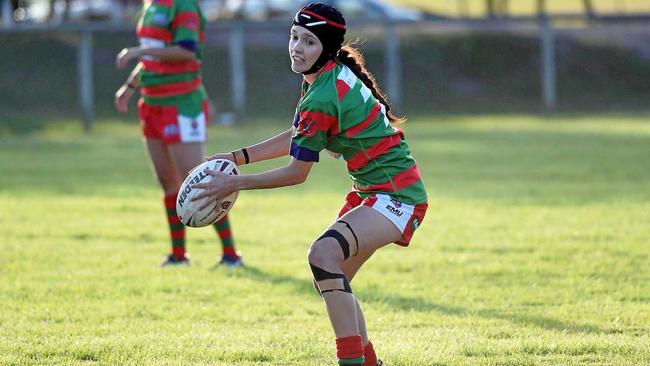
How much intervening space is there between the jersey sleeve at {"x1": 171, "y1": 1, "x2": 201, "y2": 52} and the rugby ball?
3221 millimetres

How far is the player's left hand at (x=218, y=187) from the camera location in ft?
15.5

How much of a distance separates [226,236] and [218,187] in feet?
11.4

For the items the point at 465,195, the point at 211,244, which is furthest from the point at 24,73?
the point at 211,244

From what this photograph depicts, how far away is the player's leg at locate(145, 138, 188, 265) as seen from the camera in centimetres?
825

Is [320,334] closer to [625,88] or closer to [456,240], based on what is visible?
[456,240]

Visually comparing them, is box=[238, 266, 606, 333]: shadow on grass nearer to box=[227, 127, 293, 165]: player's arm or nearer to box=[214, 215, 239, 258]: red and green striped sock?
box=[214, 215, 239, 258]: red and green striped sock

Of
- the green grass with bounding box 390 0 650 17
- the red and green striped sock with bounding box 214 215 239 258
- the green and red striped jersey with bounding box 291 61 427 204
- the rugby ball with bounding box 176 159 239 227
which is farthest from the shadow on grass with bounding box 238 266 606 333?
the green grass with bounding box 390 0 650 17

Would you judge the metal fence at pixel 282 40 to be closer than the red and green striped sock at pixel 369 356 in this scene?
No

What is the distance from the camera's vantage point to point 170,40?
26.8 feet

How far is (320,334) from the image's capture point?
5.93 metres

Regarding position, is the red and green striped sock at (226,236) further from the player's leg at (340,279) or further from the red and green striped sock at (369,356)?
the player's leg at (340,279)

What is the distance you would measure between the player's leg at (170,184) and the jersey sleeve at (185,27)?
0.77 metres

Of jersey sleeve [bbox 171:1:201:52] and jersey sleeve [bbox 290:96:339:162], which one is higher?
jersey sleeve [bbox 290:96:339:162]

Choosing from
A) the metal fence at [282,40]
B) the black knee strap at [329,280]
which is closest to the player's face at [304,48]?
the black knee strap at [329,280]
